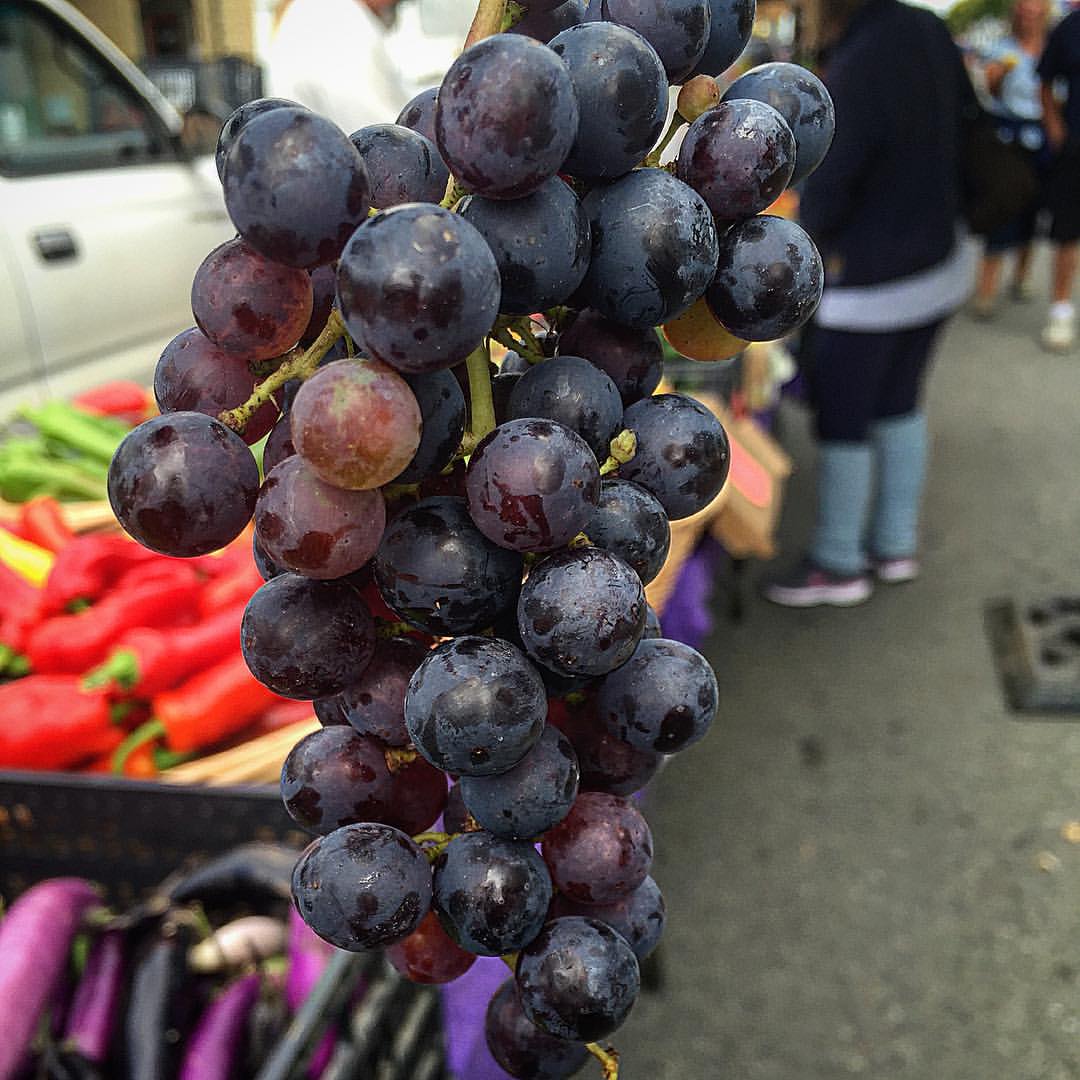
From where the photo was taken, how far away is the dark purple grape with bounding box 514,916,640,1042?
0.54 metres

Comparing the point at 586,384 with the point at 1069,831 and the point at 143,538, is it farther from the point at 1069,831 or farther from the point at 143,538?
the point at 1069,831

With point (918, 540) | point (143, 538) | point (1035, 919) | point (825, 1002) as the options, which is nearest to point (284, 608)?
point (143, 538)

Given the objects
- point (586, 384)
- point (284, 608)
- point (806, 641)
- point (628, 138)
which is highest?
point (628, 138)

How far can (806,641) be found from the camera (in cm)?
312

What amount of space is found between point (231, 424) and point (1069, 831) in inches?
96.4

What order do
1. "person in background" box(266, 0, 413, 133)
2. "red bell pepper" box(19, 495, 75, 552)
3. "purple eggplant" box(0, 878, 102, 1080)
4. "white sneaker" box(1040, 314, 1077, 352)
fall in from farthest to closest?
1. "white sneaker" box(1040, 314, 1077, 352)
2. "person in background" box(266, 0, 413, 133)
3. "red bell pepper" box(19, 495, 75, 552)
4. "purple eggplant" box(0, 878, 102, 1080)

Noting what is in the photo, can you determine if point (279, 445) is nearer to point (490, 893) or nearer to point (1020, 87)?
point (490, 893)

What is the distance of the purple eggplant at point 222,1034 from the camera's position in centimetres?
118

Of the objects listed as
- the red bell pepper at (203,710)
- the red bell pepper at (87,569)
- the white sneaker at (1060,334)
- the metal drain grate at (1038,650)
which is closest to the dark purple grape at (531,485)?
the red bell pepper at (203,710)

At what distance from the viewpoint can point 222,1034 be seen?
122 cm

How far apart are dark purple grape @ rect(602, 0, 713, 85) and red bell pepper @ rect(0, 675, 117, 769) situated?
1.41 meters

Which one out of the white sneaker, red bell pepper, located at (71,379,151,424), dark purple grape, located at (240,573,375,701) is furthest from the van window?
the white sneaker

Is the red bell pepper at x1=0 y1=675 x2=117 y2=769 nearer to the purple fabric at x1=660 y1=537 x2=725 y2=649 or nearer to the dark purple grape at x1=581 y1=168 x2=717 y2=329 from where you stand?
the purple fabric at x1=660 y1=537 x2=725 y2=649

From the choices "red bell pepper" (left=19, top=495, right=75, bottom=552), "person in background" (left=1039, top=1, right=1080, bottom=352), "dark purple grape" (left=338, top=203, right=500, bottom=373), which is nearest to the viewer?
"dark purple grape" (left=338, top=203, right=500, bottom=373)
